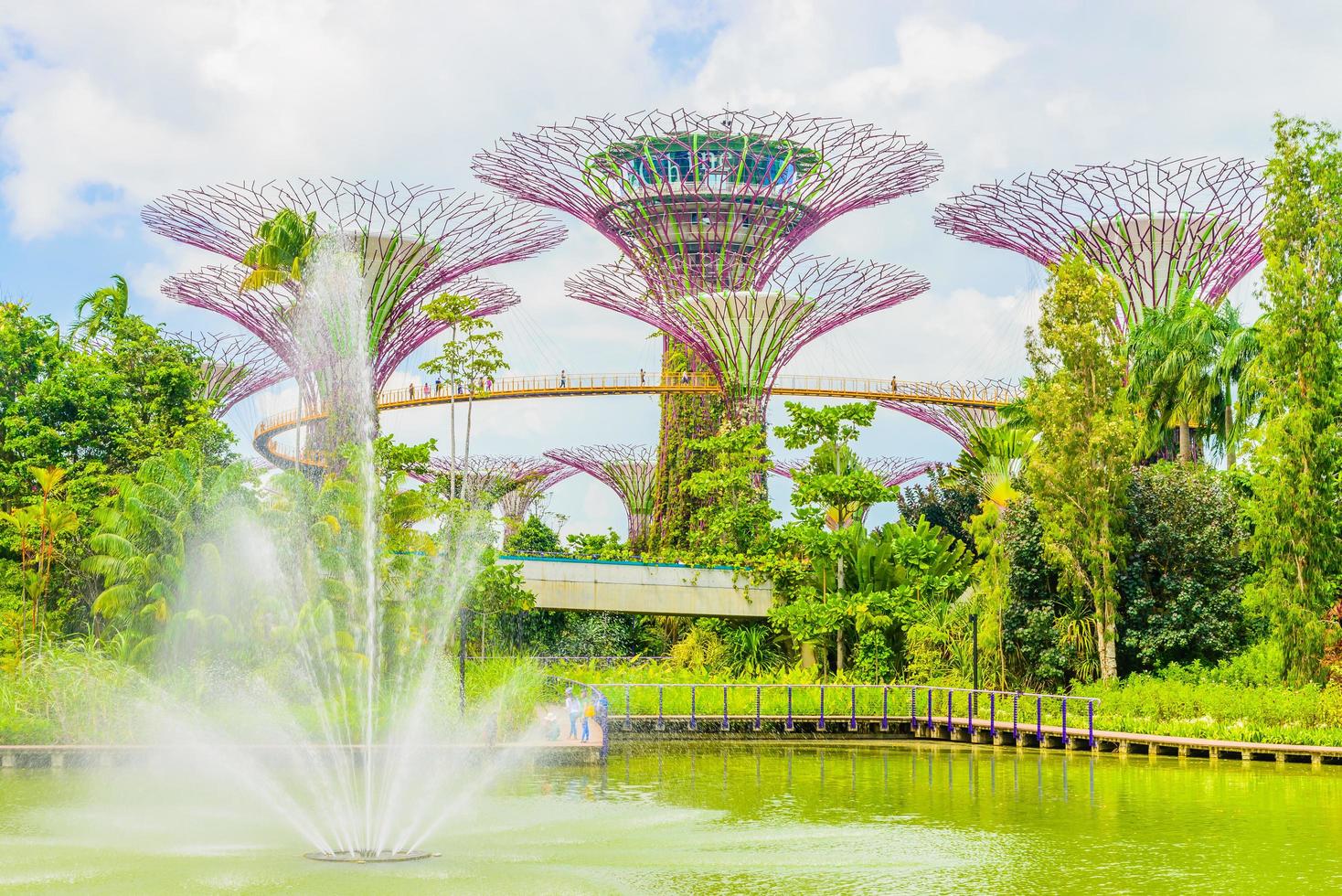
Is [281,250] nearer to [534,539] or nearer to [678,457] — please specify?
[678,457]

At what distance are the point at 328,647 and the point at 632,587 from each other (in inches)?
386

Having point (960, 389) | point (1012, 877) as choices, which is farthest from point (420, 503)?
point (960, 389)

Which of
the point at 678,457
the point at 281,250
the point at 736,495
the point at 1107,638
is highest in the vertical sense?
the point at 281,250

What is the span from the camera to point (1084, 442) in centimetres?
2678

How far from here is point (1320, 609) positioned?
23469mm

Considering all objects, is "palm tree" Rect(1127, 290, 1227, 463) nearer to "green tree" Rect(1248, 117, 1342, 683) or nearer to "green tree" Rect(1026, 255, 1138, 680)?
"green tree" Rect(1026, 255, 1138, 680)

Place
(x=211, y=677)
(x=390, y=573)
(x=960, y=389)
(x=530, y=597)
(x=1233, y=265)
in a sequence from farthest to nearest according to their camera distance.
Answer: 1. (x=960, y=389)
2. (x=1233, y=265)
3. (x=530, y=597)
4. (x=390, y=573)
5. (x=211, y=677)

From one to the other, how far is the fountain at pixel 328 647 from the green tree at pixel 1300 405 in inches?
531

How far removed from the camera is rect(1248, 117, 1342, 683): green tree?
2364 centimetres

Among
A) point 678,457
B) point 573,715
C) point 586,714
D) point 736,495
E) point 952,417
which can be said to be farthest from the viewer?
point 952,417

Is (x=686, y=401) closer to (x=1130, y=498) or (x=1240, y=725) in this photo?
(x=1130, y=498)

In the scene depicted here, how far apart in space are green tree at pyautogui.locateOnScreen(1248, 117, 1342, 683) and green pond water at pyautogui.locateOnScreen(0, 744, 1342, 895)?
4.22m

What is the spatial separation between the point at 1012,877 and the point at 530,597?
64.4ft

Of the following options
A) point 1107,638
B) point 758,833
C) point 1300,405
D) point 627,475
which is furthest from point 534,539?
point 758,833
